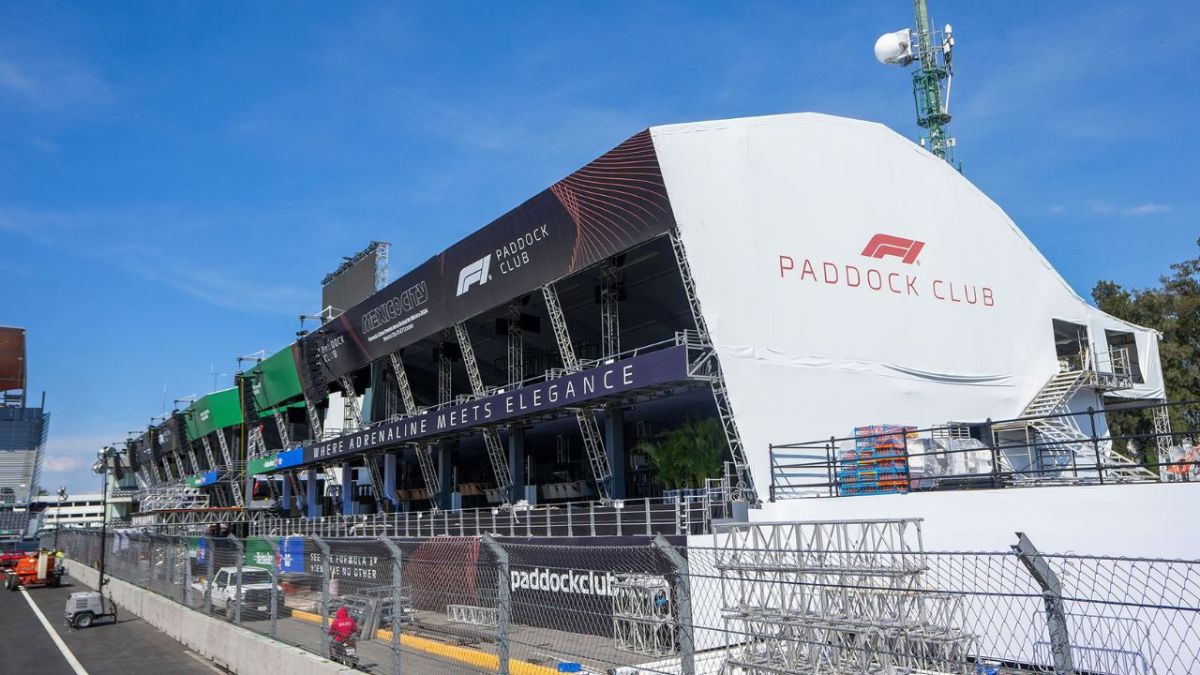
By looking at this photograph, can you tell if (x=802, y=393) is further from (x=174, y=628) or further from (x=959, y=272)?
(x=174, y=628)

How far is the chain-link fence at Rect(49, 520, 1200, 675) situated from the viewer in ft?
30.9

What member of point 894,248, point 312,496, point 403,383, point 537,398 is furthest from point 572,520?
point 312,496

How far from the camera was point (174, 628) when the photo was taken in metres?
21.0

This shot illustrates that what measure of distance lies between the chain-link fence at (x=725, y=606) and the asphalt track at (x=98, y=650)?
1.12m

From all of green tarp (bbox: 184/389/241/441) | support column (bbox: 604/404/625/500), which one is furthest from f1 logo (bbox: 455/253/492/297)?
green tarp (bbox: 184/389/241/441)

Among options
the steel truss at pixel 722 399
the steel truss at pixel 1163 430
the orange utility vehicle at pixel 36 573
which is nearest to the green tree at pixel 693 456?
the steel truss at pixel 722 399

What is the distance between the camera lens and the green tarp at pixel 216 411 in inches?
2645

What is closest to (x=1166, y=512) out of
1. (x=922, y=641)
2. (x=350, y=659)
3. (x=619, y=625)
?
(x=922, y=641)

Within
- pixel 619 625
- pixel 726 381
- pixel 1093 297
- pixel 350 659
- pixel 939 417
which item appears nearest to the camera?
pixel 350 659

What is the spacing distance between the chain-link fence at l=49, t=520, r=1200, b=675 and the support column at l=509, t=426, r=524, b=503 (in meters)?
6.26

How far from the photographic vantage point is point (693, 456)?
84.8 feet

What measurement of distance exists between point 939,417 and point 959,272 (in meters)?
5.35

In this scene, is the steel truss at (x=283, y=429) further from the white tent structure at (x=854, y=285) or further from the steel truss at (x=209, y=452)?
the white tent structure at (x=854, y=285)

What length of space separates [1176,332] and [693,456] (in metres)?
40.2
